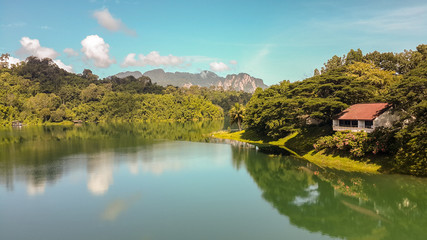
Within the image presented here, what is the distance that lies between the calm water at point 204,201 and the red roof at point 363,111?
868cm

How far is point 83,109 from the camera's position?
169 m

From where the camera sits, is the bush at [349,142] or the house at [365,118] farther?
the house at [365,118]

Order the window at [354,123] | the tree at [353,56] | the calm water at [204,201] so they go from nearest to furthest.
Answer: the calm water at [204,201], the window at [354,123], the tree at [353,56]

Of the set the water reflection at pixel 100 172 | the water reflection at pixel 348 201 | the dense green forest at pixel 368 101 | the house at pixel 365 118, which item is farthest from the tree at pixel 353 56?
the water reflection at pixel 100 172

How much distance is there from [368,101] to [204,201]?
34782 millimetres

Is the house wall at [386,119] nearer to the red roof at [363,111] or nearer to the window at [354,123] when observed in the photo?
the red roof at [363,111]

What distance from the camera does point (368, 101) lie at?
47.4 metres

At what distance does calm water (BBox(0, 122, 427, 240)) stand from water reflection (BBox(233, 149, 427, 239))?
75 mm

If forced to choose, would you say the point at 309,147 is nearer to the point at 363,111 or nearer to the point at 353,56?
the point at 363,111

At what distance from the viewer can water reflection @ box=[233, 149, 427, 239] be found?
2038 centimetres

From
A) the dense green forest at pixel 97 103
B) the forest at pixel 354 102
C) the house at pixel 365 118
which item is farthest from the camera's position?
the dense green forest at pixel 97 103

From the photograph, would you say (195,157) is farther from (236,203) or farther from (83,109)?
(83,109)

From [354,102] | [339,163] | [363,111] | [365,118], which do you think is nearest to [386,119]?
[365,118]

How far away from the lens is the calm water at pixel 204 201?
20.1 meters
